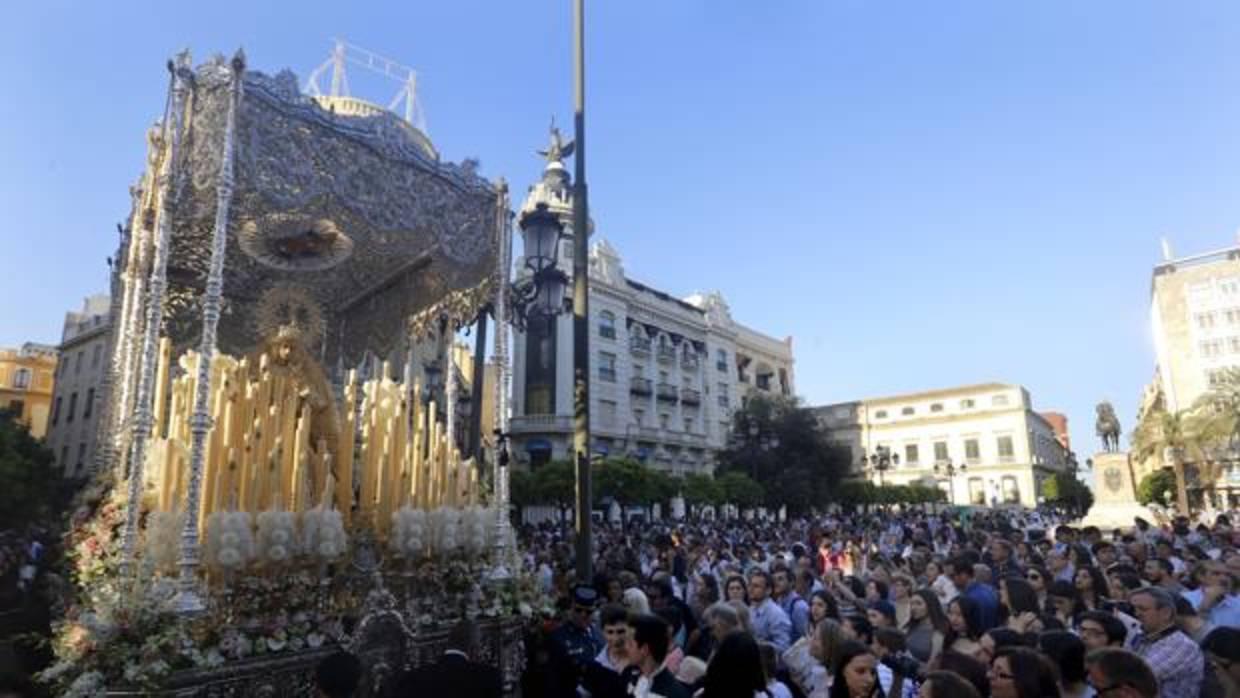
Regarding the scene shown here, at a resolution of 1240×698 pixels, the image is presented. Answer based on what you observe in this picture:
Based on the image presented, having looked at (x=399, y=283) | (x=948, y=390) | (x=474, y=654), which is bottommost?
(x=474, y=654)

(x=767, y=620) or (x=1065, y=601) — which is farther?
(x=767, y=620)

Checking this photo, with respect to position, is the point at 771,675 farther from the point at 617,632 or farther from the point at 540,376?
the point at 540,376

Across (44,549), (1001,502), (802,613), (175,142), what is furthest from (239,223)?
(1001,502)

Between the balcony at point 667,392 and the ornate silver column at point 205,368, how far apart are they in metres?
40.5

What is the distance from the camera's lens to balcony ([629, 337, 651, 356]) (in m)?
45.9

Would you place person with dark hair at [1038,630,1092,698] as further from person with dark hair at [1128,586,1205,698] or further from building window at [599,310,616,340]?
building window at [599,310,616,340]

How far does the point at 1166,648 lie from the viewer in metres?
4.31

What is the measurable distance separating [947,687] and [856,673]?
0.68 metres

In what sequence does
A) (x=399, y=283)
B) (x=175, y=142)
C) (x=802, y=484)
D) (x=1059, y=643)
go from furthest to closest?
(x=802, y=484) → (x=399, y=283) → (x=175, y=142) → (x=1059, y=643)

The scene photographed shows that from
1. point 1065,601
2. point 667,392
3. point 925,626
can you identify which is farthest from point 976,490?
point 925,626

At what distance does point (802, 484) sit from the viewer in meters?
42.8

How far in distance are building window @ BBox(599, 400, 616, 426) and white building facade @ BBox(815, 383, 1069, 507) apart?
3152cm

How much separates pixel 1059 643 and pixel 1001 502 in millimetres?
73244

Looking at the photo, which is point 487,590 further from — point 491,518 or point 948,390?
point 948,390
